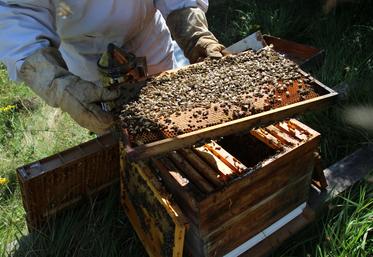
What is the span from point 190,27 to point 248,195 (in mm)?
1516

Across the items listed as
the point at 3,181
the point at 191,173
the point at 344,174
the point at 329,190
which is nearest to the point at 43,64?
the point at 191,173

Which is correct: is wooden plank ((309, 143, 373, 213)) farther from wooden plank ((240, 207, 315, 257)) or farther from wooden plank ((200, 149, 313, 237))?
wooden plank ((200, 149, 313, 237))

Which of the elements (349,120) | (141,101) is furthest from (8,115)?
(349,120)

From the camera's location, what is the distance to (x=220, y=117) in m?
2.06

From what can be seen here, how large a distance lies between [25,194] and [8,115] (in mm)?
2243

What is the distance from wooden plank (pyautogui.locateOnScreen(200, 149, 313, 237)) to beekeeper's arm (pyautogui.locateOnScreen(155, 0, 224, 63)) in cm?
100

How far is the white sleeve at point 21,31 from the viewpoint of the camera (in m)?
2.44

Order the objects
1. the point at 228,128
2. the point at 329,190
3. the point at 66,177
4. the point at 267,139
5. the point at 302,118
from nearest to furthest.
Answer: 1. the point at 228,128
2. the point at 267,139
3. the point at 66,177
4. the point at 329,190
5. the point at 302,118

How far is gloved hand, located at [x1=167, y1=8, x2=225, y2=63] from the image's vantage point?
296 cm

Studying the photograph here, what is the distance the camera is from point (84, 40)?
10.6 feet

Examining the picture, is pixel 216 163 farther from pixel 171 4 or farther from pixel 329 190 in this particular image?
pixel 171 4

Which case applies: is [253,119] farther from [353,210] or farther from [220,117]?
[353,210]

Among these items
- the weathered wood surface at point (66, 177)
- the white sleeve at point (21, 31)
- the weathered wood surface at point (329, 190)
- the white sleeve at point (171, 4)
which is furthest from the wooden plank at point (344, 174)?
the white sleeve at point (21, 31)

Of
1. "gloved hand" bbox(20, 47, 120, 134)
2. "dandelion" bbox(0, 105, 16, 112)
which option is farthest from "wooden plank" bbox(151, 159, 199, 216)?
"dandelion" bbox(0, 105, 16, 112)
